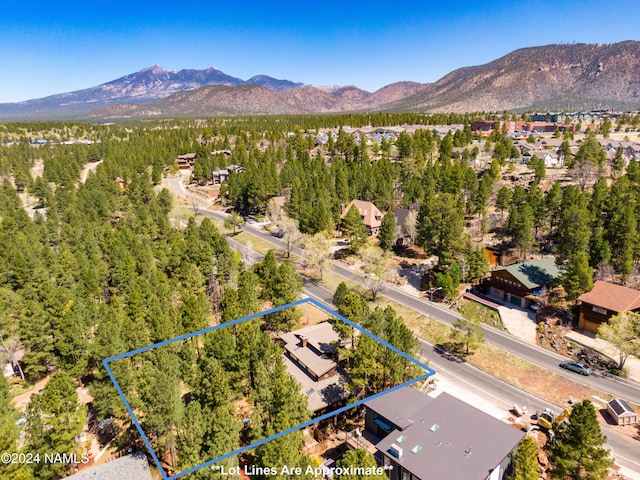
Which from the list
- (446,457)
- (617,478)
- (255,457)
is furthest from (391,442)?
(617,478)

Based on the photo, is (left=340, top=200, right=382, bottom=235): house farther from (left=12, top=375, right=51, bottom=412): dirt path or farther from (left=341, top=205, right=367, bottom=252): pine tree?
(left=12, top=375, right=51, bottom=412): dirt path

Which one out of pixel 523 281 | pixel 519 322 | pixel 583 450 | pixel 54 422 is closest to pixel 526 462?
pixel 583 450

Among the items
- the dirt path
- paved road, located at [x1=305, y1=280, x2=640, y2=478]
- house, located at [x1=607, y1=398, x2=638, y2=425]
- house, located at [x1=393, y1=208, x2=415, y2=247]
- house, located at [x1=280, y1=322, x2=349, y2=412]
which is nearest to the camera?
house, located at [x1=280, y1=322, x2=349, y2=412]

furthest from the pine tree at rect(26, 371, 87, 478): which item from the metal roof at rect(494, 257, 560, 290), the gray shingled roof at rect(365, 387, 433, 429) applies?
the metal roof at rect(494, 257, 560, 290)

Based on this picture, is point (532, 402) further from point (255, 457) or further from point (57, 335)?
point (57, 335)

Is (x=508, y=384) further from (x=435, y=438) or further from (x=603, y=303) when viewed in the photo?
(x=435, y=438)

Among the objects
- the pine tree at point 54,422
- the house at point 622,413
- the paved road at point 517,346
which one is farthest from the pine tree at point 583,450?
the pine tree at point 54,422

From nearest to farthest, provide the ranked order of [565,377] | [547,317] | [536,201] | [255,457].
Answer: [255,457]
[565,377]
[547,317]
[536,201]
